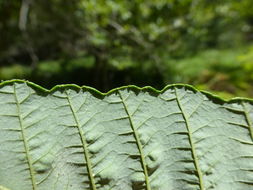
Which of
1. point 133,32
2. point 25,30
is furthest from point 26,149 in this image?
point 25,30

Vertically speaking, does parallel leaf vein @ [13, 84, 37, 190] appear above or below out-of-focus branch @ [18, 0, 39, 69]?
below

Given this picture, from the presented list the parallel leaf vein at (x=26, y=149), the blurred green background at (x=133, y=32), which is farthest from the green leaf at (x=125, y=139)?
the blurred green background at (x=133, y=32)

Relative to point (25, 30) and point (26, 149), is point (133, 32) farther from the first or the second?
point (26, 149)

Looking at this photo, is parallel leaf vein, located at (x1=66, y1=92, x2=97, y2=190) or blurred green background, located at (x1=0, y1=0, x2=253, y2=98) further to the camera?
blurred green background, located at (x1=0, y1=0, x2=253, y2=98)

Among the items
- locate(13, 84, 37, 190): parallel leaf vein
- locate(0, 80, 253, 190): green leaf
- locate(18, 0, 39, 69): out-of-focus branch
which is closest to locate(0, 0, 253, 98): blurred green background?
locate(18, 0, 39, 69): out-of-focus branch

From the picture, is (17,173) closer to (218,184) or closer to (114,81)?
(218,184)

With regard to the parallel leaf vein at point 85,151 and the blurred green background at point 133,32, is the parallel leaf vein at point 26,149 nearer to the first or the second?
the parallel leaf vein at point 85,151

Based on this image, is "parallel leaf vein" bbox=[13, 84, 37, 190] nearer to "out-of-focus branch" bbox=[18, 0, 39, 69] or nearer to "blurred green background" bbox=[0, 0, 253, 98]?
"blurred green background" bbox=[0, 0, 253, 98]

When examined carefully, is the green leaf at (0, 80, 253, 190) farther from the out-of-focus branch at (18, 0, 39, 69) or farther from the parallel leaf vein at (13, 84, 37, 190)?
the out-of-focus branch at (18, 0, 39, 69)

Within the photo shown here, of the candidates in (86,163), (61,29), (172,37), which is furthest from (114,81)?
(86,163)
